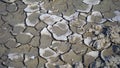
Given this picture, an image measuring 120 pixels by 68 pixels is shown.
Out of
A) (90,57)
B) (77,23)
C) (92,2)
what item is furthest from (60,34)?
(92,2)

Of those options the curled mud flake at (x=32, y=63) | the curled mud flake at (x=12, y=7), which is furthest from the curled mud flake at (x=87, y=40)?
the curled mud flake at (x=12, y=7)

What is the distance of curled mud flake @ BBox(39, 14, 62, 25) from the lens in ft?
6.24

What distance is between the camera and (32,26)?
1896mm

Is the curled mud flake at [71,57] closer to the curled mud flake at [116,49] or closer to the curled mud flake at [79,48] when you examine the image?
the curled mud flake at [79,48]

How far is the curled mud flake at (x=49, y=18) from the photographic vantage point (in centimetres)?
→ 190

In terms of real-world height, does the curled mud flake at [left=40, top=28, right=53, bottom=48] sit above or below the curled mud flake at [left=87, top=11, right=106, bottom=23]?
below

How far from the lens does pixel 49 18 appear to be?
75.8 inches

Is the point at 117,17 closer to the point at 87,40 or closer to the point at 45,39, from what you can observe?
the point at 87,40

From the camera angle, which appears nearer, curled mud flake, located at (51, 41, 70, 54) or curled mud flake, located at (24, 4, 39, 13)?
curled mud flake, located at (51, 41, 70, 54)

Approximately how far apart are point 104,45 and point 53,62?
0.34 meters

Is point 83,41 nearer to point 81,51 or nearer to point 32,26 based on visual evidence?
point 81,51

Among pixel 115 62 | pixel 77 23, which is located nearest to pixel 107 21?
pixel 77 23

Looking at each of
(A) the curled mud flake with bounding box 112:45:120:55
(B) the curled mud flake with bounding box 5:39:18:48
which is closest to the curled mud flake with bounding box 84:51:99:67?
(A) the curled mud flake with bounding box 112:45:120:55

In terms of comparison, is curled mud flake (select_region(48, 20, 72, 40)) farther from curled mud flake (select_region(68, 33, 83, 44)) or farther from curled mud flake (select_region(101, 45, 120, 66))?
curled mud flake (select_region(101, 45, 120, 66))
